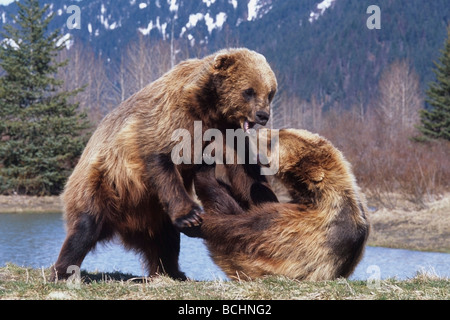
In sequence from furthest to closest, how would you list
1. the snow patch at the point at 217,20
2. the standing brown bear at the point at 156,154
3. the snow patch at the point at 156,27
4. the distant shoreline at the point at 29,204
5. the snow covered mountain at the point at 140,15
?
the snow patch at the point at 217,20 < the snow covered mountain at the point at 140,15 < the snow patch at the point at 156,27 < the distant shoreline at the point at 29,204 < the standing brown bear at the point at 156,154

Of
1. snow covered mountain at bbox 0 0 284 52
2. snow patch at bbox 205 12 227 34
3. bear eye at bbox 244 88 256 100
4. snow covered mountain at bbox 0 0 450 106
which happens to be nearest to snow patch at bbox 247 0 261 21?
snow covered mountain at bbox 0 0 284 52

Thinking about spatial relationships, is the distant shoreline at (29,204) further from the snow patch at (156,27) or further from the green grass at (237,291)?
the snow patch at (156,27)

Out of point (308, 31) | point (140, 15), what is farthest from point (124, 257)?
point (140, 15)

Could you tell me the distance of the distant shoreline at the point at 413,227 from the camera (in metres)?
21.1

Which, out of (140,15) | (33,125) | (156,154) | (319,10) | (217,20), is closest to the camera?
(156,154)

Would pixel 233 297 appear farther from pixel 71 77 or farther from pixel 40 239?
pixel 71 77

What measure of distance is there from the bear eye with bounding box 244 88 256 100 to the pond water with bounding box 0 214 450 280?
17.6 ft

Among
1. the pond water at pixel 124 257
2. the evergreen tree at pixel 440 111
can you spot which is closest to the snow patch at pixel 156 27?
the evergreen tree at pixel 440 111

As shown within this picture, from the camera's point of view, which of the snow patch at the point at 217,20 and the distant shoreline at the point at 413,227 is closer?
the distant shoreline at the point at 413,227

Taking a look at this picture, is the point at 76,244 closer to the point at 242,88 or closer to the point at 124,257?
the point at 242,88

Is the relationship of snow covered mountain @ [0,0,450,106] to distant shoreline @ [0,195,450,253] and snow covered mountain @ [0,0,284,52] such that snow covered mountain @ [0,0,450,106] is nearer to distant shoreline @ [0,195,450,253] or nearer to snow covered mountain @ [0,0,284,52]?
snow covered mountain @ [0,0,284,52]

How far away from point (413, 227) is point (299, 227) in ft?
62.1

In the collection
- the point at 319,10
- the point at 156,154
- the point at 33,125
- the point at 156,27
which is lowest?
the point at 156,154

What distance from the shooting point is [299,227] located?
5633 millimetres
